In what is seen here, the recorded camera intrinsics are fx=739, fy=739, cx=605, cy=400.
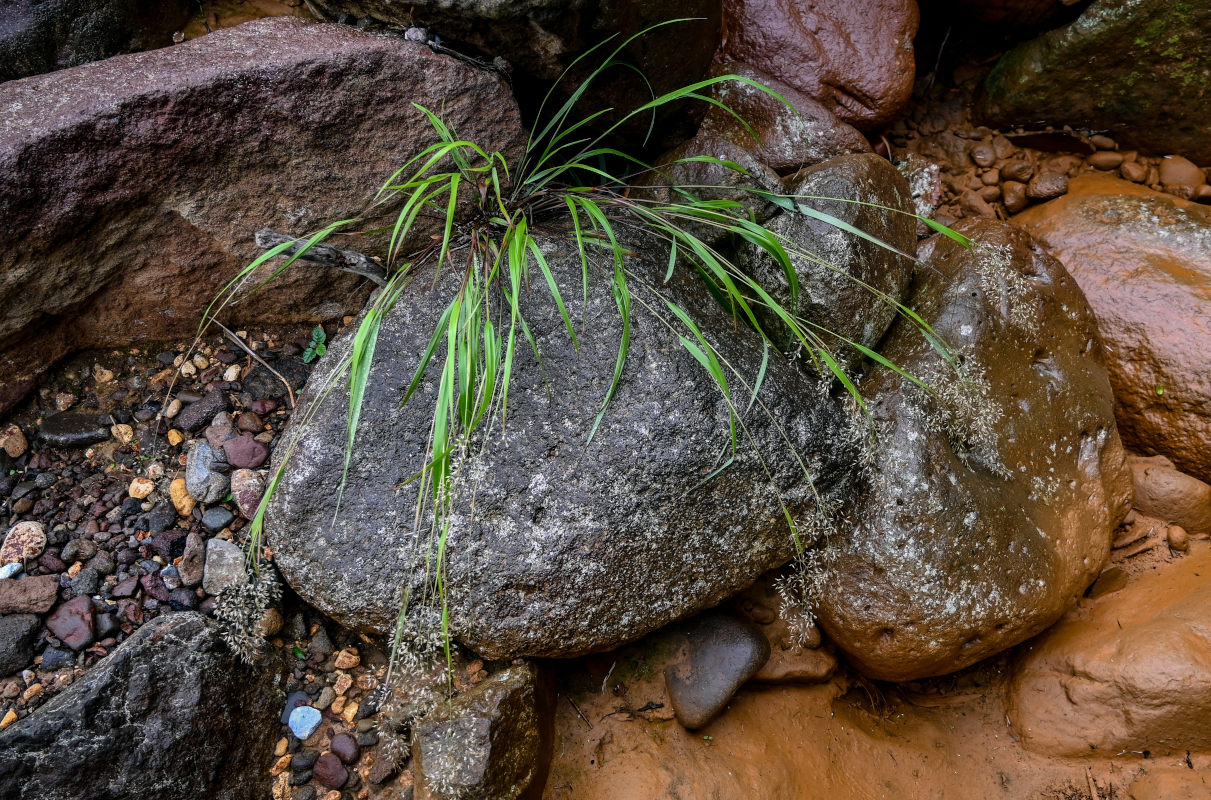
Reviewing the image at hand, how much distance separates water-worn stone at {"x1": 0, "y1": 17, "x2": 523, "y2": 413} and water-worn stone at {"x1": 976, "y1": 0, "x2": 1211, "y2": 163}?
2.12 m

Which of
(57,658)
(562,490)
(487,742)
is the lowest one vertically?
(487,742)

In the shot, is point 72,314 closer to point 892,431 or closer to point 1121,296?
point 892,431

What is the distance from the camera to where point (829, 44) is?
108 inches

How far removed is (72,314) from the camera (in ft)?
7.29

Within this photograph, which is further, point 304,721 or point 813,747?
point 813,747

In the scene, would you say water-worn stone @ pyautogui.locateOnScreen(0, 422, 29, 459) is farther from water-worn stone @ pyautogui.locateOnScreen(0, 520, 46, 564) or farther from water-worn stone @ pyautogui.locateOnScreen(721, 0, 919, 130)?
water-worn stone @ pyautogui.locateOnScreen(721, 0, 919, 130)

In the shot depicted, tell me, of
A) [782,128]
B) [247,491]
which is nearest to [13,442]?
[247,491]

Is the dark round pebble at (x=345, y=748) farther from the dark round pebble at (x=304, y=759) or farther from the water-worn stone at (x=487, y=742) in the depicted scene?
the water-worn stone at (x=487, y=742)

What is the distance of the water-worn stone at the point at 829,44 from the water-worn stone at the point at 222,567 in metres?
2.41

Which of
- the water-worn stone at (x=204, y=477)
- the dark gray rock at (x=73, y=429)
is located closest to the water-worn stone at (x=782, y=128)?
the water-worn stone at (x=204, y=477)

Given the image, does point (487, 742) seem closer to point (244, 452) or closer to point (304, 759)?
point (304, 759)

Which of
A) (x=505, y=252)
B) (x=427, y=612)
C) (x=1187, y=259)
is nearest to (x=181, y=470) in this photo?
(x=427, y=612)

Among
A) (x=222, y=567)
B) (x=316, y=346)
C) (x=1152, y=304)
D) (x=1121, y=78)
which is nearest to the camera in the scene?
(x=222, y=567)

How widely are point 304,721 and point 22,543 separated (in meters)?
0.95
